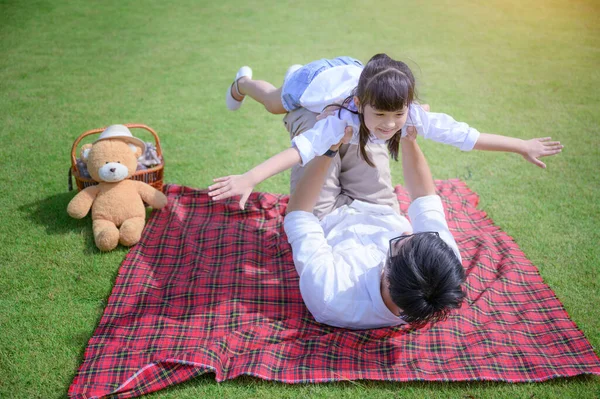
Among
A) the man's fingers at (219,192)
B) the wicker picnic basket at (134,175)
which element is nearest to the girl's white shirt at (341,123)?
the man's fingers at (219,192)

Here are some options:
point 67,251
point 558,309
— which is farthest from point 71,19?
point 558,309

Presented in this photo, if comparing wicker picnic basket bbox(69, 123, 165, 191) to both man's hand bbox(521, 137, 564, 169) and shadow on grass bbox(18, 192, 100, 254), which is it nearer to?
shadow on grass bbox(18, 192, 100, 254)

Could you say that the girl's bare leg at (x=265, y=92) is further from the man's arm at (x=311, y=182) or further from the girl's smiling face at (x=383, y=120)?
the girl's smiling face at (x=383, y=120)

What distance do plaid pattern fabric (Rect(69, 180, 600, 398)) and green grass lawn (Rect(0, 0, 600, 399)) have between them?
0.09 meters

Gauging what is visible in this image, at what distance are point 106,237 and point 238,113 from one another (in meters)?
2.62

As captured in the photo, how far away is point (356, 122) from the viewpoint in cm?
293

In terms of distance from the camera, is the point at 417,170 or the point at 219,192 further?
the point at 417,170

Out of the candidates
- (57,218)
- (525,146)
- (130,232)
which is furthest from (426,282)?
(57,218)

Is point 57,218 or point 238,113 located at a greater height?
point 238,113

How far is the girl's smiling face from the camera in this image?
2.68 meters

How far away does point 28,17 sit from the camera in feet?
26.0

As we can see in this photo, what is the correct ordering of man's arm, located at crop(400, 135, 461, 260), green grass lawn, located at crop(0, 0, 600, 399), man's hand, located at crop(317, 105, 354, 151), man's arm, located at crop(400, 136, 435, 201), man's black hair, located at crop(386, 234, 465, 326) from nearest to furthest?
man's black hair, located at crop(386, 234, 465, 326)
green grass lawn, located at crop(0, 0, 600, 399)
man's hand, located at crop(317, 105, 354, 151)
man's arm, located at crop(400, 135, 461, 260)
man's arm, located at crop(400, 136, 435, 201)

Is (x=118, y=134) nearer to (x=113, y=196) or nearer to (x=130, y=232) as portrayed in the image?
(x=113, y=196)

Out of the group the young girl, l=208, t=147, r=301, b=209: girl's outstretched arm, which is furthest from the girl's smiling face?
l=208, t=147, r=301, b=209: girl's outstretched arm
